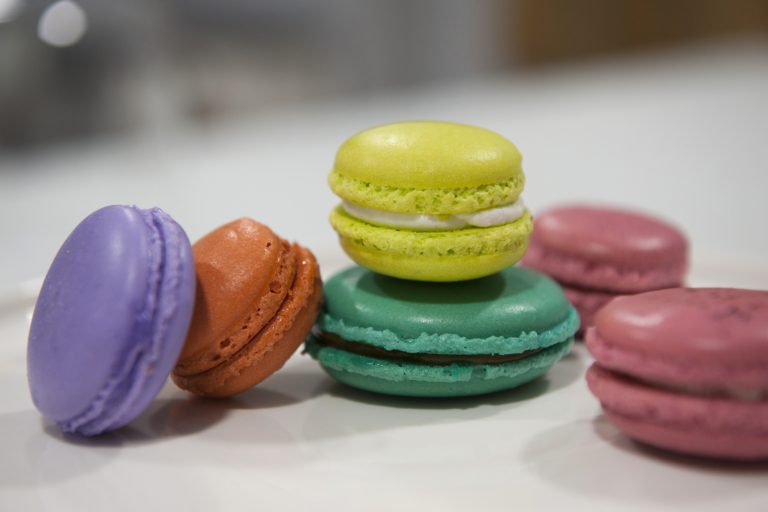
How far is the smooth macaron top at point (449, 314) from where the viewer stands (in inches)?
55.5

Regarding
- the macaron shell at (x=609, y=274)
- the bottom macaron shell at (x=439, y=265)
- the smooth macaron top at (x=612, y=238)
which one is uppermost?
the bottom macaron shell at (x=439, y=265)

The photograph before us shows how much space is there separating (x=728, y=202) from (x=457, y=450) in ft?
6.68

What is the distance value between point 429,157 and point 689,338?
0.45 metres

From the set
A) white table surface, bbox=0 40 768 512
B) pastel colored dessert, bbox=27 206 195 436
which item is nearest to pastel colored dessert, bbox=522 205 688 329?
white table surface, bbox=0 40 768 512

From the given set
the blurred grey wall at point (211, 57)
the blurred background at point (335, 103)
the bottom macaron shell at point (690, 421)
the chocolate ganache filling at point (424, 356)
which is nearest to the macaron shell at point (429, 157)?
the chocolate ganache filling at point (424, 356)

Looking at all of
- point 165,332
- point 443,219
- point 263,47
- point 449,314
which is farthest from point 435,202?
point 263,47

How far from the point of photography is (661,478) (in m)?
1.18

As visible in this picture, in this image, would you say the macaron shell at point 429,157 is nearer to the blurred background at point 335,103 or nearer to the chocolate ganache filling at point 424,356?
the chocolate ganache filling at point 424,356

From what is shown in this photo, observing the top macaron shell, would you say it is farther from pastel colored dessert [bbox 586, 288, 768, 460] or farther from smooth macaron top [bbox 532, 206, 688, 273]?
pastel colored dessert [bbox 586, 288, 768, 460]

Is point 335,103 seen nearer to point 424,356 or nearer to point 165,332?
point 424,356

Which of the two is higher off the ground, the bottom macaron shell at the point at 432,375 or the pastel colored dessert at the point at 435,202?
the pastel colored dessert at the point at 435,202

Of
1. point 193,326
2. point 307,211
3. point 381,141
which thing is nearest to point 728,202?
point 307,211

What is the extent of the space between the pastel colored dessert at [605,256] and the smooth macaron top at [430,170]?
1.05 ft

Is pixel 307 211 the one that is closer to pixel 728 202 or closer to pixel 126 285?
pixel 728 202
